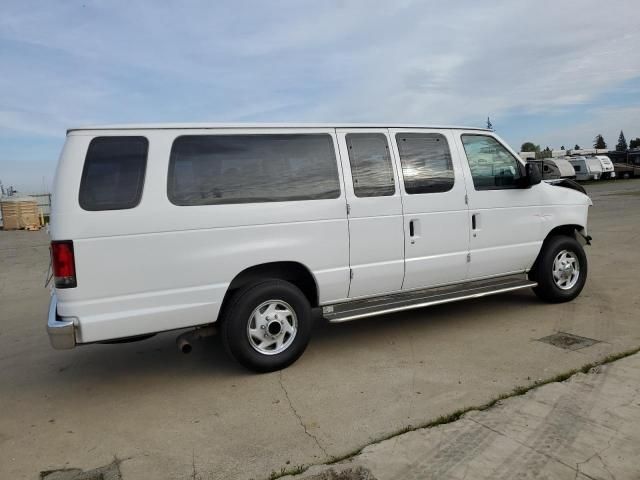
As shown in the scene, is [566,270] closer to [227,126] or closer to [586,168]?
[227,126]

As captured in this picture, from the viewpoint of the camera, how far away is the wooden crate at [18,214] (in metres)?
22.6

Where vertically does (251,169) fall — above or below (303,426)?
above

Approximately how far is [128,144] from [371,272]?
7.80ft

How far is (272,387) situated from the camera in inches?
167

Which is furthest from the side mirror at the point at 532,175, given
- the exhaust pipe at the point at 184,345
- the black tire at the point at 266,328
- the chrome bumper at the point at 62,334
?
the chrome bumper at the point at 62,334

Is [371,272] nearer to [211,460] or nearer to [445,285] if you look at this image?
[445,285]

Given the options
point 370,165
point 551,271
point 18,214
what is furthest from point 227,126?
point 18,214

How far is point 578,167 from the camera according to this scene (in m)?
41.2

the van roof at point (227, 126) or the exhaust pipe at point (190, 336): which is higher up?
the van roof at point (227, 126)

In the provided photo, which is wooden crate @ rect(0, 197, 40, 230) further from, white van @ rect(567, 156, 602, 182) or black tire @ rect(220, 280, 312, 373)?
white van @ rect(567, 156, 602, 182)

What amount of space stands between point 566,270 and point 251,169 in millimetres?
4020

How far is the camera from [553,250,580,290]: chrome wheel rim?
6145 millimetres

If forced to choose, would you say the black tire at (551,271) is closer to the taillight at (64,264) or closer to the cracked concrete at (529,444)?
the cracked concrete at (529,444)

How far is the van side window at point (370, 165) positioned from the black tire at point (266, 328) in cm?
114
